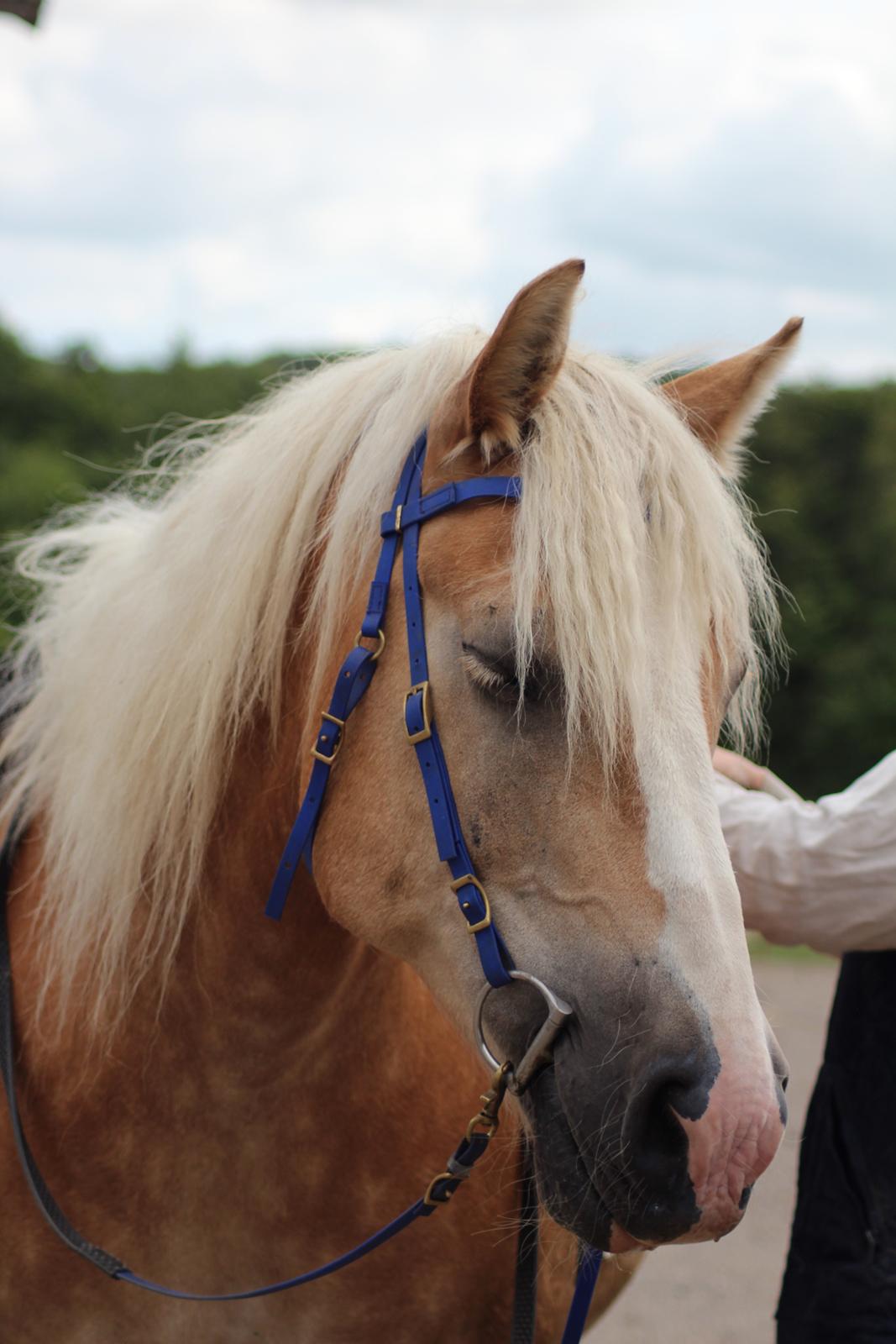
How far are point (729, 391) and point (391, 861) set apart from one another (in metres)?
0.93

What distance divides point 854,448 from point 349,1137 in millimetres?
13941

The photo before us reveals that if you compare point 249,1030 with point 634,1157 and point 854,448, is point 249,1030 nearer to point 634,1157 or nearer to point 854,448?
point 634,1157

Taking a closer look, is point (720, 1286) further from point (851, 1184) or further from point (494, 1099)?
point (494, 1099)

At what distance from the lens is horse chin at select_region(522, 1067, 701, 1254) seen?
5.20 feet

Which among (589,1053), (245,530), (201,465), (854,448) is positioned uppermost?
(854,448)

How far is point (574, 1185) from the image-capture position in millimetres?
1627

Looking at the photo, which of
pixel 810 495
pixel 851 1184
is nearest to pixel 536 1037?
pixel 851 1184

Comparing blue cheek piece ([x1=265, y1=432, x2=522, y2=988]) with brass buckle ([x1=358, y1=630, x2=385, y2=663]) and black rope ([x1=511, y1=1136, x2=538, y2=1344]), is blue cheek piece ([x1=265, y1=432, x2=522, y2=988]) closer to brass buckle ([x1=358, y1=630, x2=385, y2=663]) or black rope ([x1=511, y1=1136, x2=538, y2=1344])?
brass buckle ([x1=358, y1=630, x2=385, y2=663])

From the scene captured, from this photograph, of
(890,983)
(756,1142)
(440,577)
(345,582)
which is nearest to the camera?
(756,1142)

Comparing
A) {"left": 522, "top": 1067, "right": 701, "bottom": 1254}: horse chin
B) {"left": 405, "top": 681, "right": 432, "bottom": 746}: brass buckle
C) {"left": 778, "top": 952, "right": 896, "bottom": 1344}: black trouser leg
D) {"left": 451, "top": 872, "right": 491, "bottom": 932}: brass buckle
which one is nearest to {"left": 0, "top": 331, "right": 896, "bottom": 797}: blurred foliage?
{"left": 778, "top": 952, "right": 896, "bottom": 1344}: black trouser leg

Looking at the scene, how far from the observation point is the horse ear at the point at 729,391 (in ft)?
6.55

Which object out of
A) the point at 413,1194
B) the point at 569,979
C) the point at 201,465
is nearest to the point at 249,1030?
the point at 413,1194

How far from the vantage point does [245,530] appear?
1987 mm

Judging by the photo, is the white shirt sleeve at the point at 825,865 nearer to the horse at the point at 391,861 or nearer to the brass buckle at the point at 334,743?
the horse at the point at 391,861
